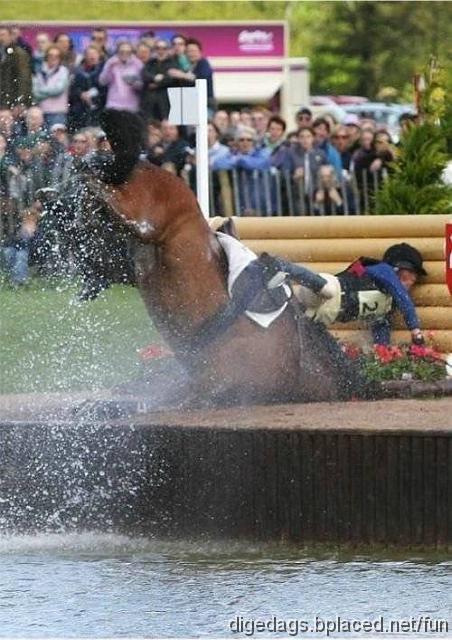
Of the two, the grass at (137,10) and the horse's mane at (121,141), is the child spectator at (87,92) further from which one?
the horse's mane at (121,141)

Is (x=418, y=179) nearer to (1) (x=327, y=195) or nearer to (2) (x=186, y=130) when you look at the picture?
(1) (x=327, y=195)

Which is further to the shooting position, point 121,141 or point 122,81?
point 122,81

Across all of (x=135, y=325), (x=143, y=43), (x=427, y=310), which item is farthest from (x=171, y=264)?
(x=143, y=43)

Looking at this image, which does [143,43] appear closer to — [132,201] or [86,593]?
[132,201]

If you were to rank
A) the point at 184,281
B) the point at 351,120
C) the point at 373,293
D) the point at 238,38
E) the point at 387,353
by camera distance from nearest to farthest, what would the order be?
the point at 184,281
the point at 387,353
the point at 373,293
the point at 351,120
the point at 238,38

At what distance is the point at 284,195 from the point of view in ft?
63.9

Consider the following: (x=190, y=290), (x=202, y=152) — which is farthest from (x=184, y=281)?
(x=202, y=152)

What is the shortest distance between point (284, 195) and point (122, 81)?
1964 millimetres

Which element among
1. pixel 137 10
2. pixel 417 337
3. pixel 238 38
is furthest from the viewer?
pixel 137 10

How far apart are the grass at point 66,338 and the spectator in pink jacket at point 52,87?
10.2ft

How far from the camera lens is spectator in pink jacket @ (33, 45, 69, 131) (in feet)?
64.8

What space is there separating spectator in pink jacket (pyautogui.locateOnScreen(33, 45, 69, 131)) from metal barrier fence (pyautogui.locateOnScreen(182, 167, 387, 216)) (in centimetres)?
150

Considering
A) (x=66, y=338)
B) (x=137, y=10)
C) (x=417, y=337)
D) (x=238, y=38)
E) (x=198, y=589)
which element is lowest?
(x=198, y=589)

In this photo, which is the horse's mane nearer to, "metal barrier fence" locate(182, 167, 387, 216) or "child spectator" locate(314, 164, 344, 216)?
"metal barrier fence" locate(182, 167, 387, 216)
